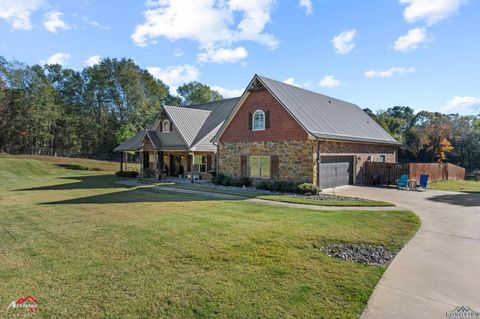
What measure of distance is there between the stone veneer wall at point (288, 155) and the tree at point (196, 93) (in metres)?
37.2

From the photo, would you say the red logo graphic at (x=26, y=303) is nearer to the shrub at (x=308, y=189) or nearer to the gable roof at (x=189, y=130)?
the shrub at (x=308, y=189)

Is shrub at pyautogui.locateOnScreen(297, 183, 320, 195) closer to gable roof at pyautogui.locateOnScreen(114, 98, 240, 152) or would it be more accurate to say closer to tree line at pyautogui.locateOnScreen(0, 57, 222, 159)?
gable roof at pyautogui.locateOnScreen(114, 98, 240, 152)

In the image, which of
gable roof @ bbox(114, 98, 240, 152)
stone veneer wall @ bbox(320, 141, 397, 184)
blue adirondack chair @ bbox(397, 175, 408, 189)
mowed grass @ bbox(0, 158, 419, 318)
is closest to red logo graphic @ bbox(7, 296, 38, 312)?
mowed grass @ bbox(0, 158, 419, 318)

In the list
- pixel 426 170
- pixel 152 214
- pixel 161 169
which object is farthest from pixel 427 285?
pixel 161 169

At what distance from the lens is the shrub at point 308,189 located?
51.5 feet

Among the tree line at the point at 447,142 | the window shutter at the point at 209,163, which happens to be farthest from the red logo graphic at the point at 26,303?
the tree line at the point at 447,142

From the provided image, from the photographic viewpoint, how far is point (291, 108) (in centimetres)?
1814

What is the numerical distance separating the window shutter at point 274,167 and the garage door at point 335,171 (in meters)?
2.81

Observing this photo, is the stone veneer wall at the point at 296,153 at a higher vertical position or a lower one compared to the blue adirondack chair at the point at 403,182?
higher

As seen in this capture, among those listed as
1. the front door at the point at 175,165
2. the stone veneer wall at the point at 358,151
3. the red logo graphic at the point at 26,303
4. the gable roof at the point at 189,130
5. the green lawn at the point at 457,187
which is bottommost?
the red logo graphic at the point at 26,303

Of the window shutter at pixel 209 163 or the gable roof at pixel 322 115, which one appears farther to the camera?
the window shutter at pixel 209 163

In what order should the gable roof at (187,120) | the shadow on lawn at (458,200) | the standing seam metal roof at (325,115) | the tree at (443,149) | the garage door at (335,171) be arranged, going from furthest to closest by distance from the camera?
1. the tree at (443,149)
2. the gable roof at (187,120)
3. the standing seam metal roof at (325,115)
4. the garage door at (335,171)
5. the shadow on lawn at (458,200)

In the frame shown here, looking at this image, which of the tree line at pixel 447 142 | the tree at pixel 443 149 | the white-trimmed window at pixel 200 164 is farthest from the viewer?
the tree line at pixel 447 142

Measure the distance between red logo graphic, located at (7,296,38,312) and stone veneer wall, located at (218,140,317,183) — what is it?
1458cm
